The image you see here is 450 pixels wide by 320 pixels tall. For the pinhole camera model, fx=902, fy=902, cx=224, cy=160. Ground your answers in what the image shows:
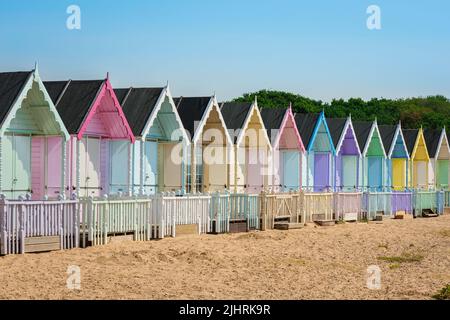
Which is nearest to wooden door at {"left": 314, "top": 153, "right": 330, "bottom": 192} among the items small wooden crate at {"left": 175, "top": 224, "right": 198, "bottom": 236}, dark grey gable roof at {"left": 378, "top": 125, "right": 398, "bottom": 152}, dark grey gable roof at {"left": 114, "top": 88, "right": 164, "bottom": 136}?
dark grey gable roof at {"left": 378, "top": 125, "right": 398, "bottom": 152}

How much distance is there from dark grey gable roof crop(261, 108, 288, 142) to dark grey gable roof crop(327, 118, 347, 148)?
457 cm

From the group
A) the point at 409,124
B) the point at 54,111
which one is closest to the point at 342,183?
the point at 54,111

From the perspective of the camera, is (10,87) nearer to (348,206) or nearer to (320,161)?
(348,206)

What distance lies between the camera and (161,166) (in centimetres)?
3105

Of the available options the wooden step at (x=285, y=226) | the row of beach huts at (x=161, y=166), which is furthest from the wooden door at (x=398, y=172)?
the wooden step at (x=285, y=226)

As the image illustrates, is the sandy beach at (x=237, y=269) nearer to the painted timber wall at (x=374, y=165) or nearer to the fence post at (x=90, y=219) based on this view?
the fence post at (x=90, y=219)

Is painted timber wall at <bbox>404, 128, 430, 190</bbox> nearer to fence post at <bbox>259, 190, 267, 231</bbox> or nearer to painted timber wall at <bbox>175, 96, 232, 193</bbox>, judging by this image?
painted timber wall at <bbox>175, 96, 232, 193</bbox>

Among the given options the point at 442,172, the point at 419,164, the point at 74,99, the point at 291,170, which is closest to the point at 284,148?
the point at 291,170

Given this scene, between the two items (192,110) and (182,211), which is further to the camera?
(192,110)

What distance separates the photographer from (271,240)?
26.1 meters

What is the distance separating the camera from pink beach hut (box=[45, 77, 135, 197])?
1001 inches

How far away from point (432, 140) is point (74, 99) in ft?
101
